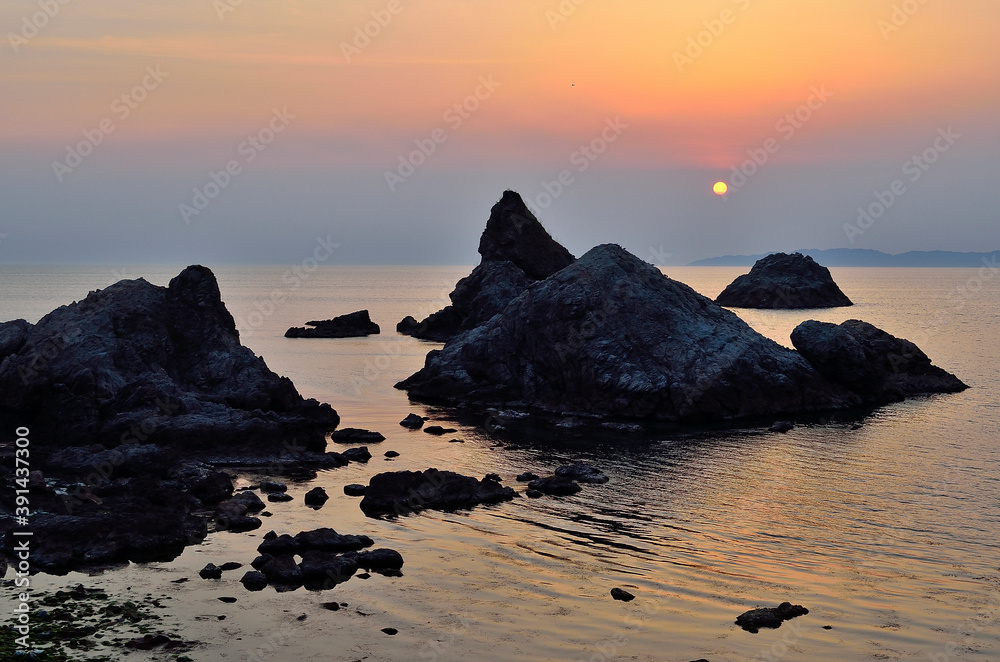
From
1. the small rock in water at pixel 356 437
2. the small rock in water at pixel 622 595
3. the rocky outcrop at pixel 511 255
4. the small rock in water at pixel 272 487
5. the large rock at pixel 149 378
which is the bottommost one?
the small rock in water at pixel 622 595

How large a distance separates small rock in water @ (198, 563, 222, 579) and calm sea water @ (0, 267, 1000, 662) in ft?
1.28

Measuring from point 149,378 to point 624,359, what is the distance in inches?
1227

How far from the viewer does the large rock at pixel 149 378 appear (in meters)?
47.1

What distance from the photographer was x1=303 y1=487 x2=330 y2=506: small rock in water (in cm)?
3716

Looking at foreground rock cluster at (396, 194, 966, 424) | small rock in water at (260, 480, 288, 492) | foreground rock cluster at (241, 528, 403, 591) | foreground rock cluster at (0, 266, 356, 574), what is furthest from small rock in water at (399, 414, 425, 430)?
foreground rock cluster at (241, 528, 403, 591)

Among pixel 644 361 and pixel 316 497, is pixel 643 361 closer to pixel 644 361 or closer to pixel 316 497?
pixel 644 361

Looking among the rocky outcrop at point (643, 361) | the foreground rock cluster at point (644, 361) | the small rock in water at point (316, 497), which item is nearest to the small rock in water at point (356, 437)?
the small rock in water at point (316, 497)

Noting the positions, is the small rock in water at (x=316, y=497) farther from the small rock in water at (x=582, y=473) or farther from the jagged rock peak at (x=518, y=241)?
the jagged rock peak at (x=518, y=241)

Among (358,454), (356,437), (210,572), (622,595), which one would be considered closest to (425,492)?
(358,454)

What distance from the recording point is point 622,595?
2653 centimetres

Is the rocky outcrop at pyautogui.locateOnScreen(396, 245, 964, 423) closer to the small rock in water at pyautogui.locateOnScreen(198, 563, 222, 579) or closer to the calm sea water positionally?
the calm sea water

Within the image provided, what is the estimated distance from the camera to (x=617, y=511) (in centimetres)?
3653

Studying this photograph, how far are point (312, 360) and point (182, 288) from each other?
37.2 m

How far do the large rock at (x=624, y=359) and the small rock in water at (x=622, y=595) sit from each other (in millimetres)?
33687
